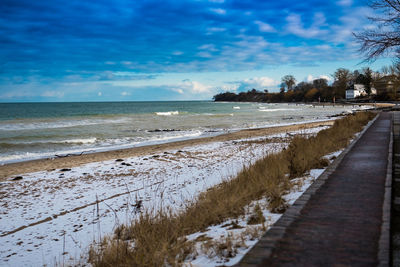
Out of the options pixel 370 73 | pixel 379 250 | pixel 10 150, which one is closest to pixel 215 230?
pixel 379 250

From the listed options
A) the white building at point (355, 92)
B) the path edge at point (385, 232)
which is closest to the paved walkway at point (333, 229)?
the path edge at point (385, 232)

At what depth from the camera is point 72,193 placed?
9641 mm

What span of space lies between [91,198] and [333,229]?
6.88m

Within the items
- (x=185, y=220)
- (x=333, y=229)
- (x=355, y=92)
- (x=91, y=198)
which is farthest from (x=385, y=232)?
(x=355, y=92)

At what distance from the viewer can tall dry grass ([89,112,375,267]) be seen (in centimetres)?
376

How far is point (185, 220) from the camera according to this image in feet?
16.6

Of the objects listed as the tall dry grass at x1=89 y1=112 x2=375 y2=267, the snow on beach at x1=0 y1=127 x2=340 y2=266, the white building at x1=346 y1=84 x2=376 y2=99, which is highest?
the white building at x1=346 y1=84 x2=376 y2=99

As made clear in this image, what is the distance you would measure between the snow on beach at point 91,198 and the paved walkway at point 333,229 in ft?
1.15

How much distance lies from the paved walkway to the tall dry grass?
725 mm

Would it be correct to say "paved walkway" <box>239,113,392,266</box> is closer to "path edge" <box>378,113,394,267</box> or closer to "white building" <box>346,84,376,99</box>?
"path edge" <box>378,113,394,267</box>

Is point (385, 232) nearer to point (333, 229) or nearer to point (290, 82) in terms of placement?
point (333, 229)

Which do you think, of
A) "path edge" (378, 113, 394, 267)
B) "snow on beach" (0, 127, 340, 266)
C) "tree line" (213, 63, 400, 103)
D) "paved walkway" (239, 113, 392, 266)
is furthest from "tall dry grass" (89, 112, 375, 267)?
"tree line" (213, 63, 400, 103)

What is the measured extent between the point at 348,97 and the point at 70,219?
12786cm

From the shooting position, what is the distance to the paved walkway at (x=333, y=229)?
11.0 ft
